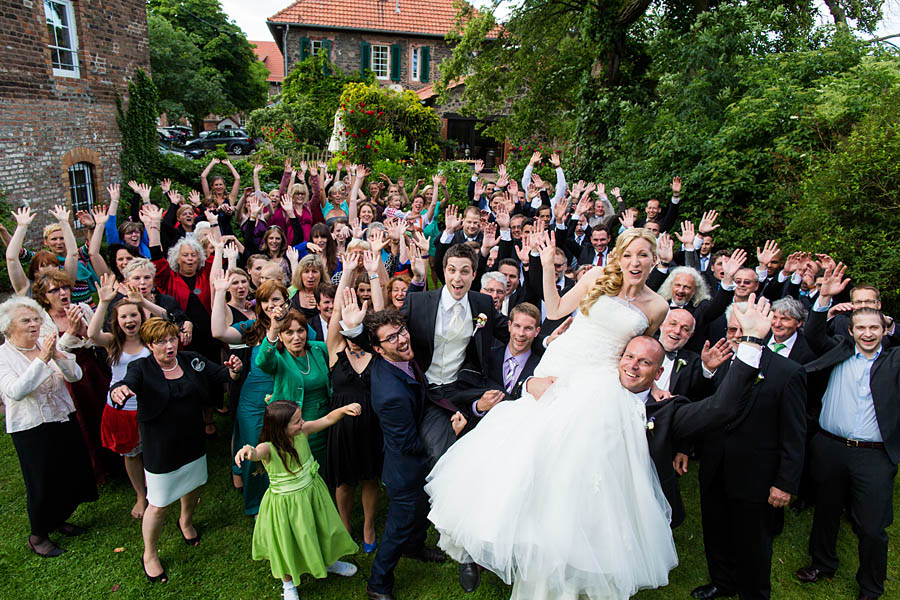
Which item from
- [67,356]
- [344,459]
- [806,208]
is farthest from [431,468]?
[806,208]

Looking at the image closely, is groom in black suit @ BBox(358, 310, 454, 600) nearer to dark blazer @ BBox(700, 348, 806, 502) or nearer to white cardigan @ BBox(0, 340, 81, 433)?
dark blazer @ BBox(700, 348, 806, 502)

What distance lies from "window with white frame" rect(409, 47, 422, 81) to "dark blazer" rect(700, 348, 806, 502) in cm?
3299

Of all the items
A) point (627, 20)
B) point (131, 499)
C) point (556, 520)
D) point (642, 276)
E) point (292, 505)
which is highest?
point (627, 20)

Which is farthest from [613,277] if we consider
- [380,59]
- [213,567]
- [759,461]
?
[380,59]

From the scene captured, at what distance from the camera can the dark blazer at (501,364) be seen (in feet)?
14.0

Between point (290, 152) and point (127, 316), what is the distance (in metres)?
15.3

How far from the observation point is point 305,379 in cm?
431

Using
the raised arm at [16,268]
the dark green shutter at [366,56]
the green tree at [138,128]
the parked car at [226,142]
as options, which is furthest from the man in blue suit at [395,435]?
the parked car at [226,142]

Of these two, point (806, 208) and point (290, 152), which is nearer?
point (806, 208)

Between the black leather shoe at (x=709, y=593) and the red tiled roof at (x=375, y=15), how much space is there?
106 ft

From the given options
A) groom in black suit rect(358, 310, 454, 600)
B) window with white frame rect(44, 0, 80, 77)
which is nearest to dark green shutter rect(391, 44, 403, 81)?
window with white frame rect(44, 0, 80, 77)

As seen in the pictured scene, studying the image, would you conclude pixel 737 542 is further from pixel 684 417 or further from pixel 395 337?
pixel 395 337

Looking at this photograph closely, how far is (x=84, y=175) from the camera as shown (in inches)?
507

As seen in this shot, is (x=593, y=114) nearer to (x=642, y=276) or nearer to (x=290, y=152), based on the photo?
(x=290, y=152)
